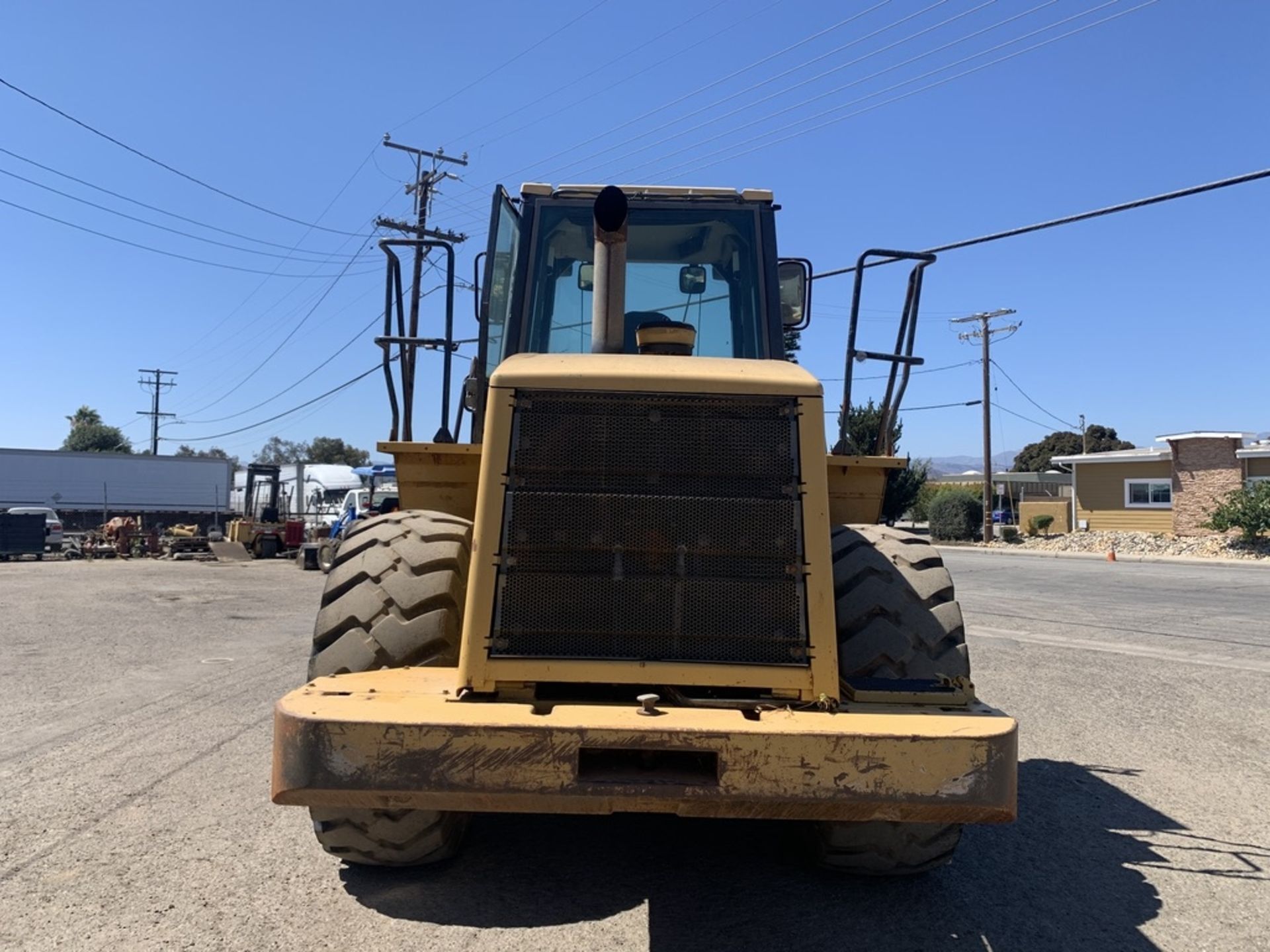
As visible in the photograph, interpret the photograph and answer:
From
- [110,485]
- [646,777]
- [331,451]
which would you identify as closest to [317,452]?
[331,451]

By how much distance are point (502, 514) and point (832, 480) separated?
1848 mm

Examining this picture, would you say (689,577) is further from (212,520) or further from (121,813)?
(212,520)

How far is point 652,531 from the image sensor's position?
313cm

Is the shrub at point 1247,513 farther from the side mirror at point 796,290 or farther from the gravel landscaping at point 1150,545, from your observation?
the side mirror at point 796,290

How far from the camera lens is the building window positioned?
3700 cm

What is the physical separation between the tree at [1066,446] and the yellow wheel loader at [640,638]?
270 ft

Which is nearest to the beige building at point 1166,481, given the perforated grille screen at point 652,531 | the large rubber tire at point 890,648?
the large rubber tire at point 890,648

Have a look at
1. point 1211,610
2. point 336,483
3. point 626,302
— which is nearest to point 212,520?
point 336,483

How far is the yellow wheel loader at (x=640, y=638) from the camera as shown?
272cm

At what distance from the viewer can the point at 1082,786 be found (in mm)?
5387

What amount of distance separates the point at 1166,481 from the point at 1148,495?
1034 millimetres

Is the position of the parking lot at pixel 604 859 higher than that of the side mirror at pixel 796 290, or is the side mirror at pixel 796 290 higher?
the side mirror at pixel 796 290

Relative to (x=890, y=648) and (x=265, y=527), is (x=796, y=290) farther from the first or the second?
Result: (x=265, y=527)

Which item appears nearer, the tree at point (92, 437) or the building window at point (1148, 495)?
the building window at point (1148, 495)
